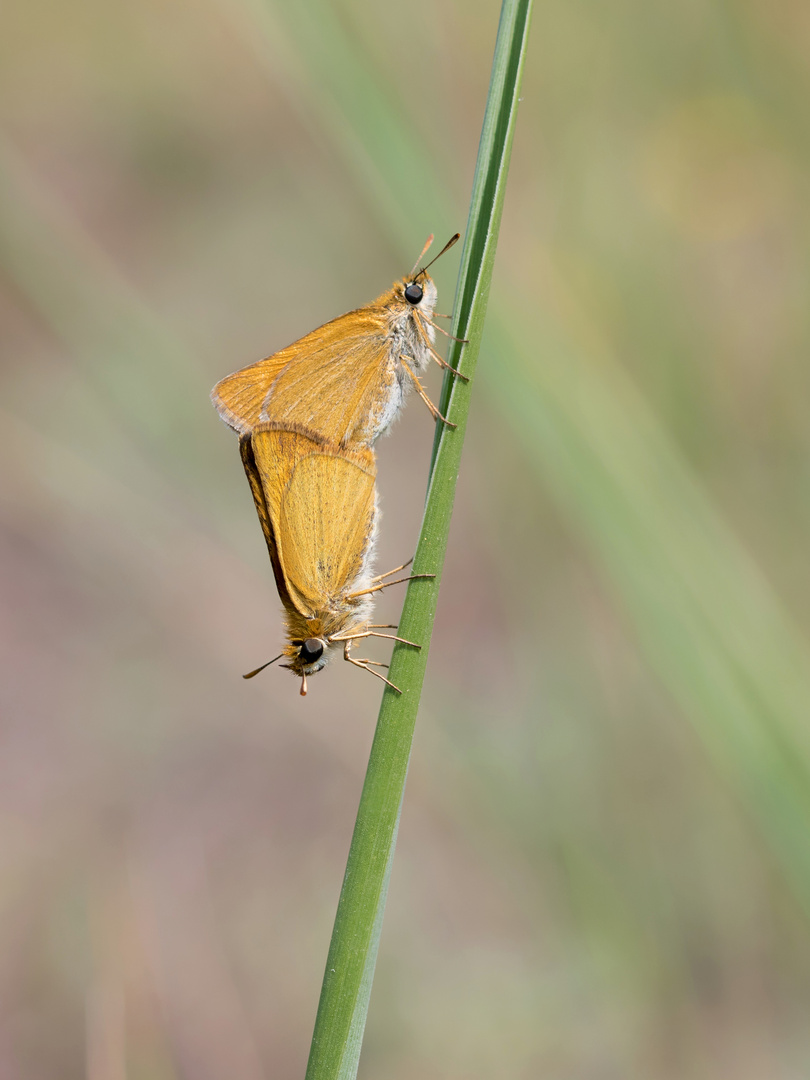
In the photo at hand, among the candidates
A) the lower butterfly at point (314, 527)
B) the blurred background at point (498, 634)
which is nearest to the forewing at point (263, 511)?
the lower butterfly at point (314, 527)

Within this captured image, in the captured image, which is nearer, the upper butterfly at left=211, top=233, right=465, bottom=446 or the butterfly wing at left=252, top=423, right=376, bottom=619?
the butterfly wing at left=252, top=423, right=376, bottom=619

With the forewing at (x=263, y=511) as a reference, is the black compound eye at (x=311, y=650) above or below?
below

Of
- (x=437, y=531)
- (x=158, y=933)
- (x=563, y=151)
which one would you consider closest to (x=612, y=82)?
(x=563, y=151)

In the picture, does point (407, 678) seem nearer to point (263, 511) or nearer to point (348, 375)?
point (263, 511)

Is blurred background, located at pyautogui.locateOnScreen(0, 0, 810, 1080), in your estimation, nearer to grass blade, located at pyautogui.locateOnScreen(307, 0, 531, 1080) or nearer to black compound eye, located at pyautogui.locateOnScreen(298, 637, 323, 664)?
grass blade, located at pyautogui.locateOnScreen(307, 0, 531, 1080)

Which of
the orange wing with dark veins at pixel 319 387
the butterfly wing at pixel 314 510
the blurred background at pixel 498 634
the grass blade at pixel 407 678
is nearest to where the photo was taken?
the grass blade at pixel 407 678

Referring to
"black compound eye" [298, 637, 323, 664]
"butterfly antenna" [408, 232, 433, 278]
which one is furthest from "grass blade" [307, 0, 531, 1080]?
"black compound eye" [298, 637, 323, 664]

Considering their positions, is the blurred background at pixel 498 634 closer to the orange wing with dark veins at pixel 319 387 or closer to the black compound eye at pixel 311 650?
the orange wing with dark veins at pixel 319 387
